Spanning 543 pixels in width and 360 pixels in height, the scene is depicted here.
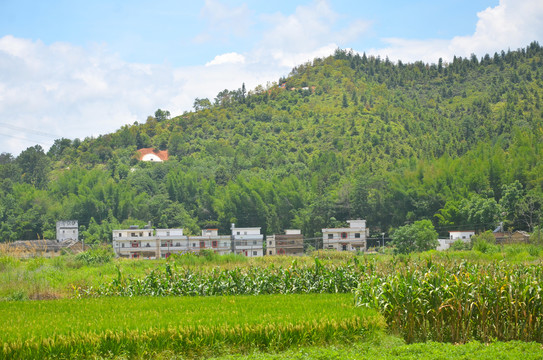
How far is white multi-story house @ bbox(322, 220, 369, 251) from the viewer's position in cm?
6219

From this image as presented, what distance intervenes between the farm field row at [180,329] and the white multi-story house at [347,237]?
161 ft

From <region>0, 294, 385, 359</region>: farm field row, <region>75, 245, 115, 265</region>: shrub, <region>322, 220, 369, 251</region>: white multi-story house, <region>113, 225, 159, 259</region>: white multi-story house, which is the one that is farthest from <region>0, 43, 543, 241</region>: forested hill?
<region>0, 294, 385, 359</region>: farm field row

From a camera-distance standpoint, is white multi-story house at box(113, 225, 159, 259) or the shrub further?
white multi-story house at box(113, 225, 159, 259)

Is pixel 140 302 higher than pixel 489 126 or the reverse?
the reverse

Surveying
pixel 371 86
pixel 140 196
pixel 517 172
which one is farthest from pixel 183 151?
pixel 517 172

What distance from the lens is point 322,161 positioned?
88062 millimetres

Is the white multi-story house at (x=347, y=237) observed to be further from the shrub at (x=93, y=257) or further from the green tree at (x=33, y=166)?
the green tree at (x=33, y=166)

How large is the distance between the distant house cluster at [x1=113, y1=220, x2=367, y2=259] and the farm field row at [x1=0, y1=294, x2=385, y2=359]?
4687 cm

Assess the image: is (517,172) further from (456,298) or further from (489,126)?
(456,298)

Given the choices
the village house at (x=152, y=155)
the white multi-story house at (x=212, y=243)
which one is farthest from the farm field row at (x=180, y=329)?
the village house at (x=152, y=155)

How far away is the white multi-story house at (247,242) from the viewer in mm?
62487

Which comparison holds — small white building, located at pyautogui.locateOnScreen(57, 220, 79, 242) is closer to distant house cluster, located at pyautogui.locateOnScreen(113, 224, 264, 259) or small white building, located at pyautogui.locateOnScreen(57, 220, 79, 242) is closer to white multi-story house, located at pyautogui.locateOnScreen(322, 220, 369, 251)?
distant house cluster, located at pyautogui.locateOnScreen(113, 224, 264, 259)

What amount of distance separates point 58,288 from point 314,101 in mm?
109698

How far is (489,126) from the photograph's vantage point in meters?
90.8
